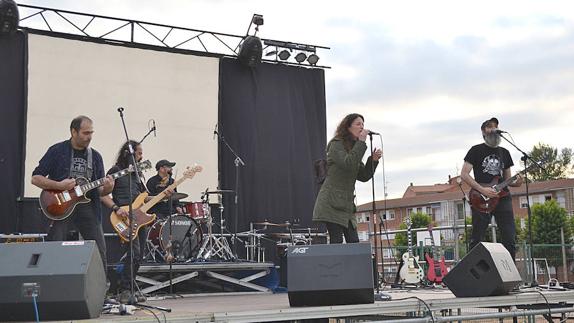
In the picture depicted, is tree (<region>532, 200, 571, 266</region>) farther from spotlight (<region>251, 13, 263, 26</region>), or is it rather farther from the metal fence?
spotlight (<region>251, 13, 263, 26</region>)

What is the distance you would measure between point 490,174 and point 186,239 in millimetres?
4611

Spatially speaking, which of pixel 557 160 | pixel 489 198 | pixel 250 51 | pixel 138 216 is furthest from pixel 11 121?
pixel 557 160

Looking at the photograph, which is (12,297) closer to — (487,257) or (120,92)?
(487,257)

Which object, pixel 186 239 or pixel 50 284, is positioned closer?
pixel 50 284

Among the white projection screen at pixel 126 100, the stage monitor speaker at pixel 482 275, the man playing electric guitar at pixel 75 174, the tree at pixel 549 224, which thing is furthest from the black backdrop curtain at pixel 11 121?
the tree at pixel 549 224

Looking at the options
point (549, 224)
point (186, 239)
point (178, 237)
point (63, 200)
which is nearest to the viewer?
point (63, 200)

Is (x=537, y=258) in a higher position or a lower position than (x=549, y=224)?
lower

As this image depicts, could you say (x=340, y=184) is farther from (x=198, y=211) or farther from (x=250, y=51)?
(x=250, y=51)

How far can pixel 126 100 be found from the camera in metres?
11.2

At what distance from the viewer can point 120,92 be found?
11.2m

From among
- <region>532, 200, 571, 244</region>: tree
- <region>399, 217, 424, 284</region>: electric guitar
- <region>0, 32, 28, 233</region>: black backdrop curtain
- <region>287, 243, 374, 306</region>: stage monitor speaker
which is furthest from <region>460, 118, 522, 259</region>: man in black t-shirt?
<region>532, 200, 571, 244</region>: tree

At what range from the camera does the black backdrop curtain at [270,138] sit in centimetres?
1203

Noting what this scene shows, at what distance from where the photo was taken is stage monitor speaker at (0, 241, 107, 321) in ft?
13.1

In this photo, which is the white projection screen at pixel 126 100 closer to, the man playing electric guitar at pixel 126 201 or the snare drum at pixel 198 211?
the snare drum at pixel 198 211
